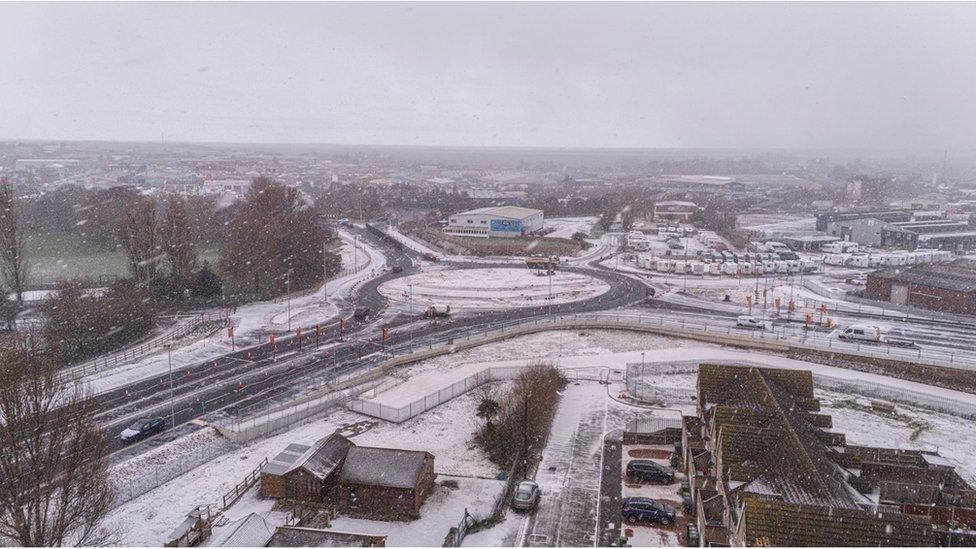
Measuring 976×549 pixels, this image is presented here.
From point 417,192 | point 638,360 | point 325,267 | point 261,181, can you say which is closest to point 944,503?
point 638,360

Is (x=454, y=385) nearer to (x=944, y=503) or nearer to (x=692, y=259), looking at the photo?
(x=944, y=503)

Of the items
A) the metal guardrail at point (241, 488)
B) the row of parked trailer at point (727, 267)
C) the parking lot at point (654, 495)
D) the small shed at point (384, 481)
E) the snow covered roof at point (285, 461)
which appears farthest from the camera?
the row of parked trailer at point (727, 267)

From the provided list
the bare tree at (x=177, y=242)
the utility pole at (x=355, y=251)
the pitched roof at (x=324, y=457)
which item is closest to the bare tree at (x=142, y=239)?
the bare tree at (x=177, y=242)

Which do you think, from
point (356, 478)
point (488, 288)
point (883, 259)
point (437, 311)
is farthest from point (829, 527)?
point (883, 259)

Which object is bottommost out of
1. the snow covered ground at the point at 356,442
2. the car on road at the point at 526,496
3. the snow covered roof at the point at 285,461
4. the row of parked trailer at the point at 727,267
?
the snow covered ground at the point at 356,442

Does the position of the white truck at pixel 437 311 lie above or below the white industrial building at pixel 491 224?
below

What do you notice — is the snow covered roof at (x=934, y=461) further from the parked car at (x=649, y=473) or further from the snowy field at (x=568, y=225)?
the snowy field at (x=568, y=225)
